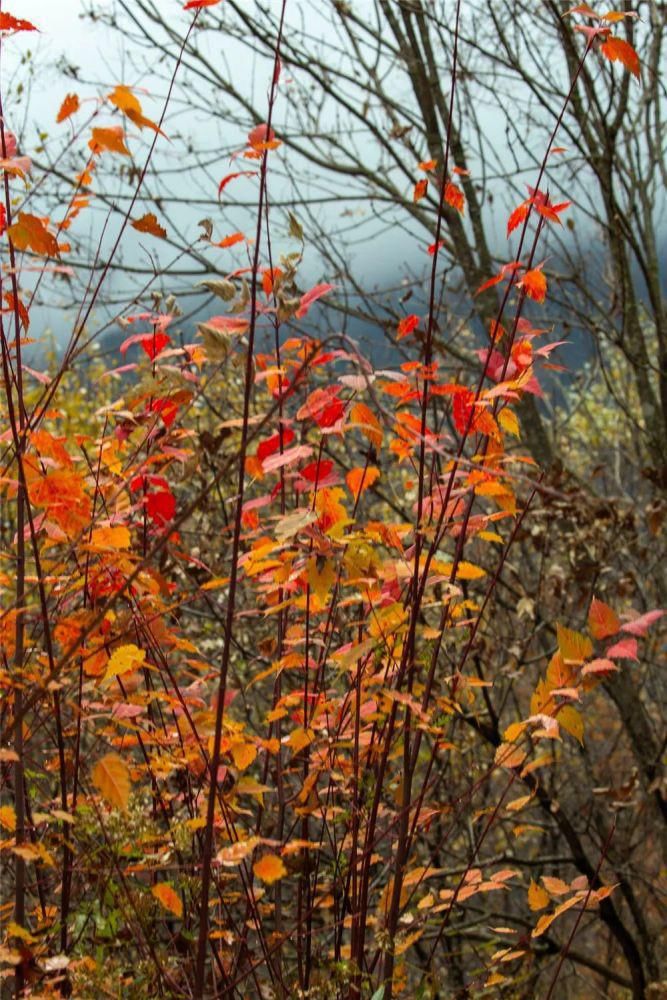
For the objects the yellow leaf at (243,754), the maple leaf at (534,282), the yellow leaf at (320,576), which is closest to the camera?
the yellow leaf at (320,576)

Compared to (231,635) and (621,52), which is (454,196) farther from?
(231,635)

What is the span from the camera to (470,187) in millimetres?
4777

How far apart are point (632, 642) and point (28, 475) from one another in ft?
3.66

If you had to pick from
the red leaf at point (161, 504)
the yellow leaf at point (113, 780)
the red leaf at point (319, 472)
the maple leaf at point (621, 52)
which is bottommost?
the yellow leaf at point (113, 780)

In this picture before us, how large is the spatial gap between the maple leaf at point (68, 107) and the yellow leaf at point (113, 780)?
3.33 feet

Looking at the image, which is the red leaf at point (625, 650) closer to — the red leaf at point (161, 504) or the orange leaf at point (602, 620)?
the orange leaf at point (602, 620)

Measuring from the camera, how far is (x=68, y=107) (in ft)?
5.05

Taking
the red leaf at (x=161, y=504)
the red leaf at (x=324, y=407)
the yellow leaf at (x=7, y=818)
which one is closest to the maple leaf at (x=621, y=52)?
the red leaf at (x=324, y=407)

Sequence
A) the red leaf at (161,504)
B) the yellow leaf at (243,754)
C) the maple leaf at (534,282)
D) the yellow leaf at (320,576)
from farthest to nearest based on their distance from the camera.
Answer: the red leaf at (161,504) < the maple leaf at (534,282) < the yellow leaf at (243,754) < the yellow leaf at (320,576)

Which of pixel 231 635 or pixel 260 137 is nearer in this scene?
pixel 260 137

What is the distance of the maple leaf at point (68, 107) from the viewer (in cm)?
153

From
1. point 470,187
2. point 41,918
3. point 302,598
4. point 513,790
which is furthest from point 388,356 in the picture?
point 41,918

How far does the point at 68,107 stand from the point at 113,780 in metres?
1.06

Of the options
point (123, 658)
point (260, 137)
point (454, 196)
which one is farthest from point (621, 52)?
point (123, 658)
